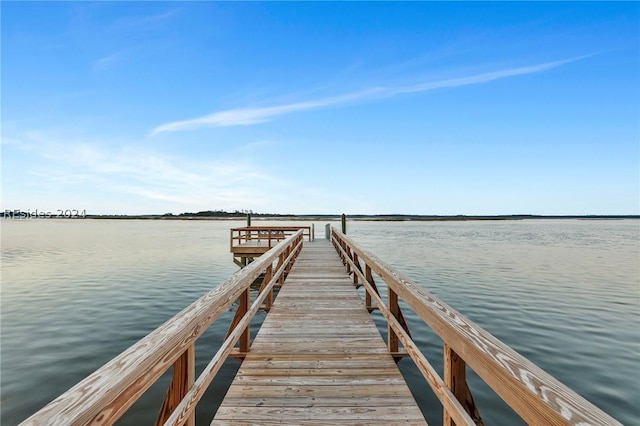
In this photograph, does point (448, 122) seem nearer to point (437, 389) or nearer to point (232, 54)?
point (232, 54)

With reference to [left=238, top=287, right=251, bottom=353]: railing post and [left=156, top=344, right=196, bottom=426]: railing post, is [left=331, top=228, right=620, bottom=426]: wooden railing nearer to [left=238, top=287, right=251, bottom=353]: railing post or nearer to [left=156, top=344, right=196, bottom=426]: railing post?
[left=156, top=344, right=196, bottom=426]: railing post

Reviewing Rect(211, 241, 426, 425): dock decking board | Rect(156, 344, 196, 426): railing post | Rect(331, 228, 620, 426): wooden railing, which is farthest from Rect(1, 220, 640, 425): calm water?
Rect(156, 344, 196, 426): railing post

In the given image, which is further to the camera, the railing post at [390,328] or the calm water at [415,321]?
the calm water at [415,321]

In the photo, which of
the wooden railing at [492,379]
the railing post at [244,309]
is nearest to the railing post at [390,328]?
the wooden railing at [492,379]

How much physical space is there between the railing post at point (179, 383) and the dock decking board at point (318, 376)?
2.35 ft

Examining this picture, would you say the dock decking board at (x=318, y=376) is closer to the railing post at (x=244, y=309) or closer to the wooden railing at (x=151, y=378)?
the railing post at (x=244, y=309)

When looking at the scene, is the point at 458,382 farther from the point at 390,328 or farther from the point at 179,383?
the point at 390,328

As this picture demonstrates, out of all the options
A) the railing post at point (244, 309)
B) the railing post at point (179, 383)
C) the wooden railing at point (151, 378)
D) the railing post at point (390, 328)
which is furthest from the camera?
the railing post at point (390, 328)

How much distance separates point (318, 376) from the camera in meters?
2.99

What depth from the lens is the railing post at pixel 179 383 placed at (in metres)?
1.67

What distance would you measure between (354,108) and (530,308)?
27.3 meters

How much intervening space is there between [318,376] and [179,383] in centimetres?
158

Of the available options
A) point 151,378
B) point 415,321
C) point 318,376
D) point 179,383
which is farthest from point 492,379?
point 415,321

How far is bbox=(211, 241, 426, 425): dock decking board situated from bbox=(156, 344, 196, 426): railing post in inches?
28.2
